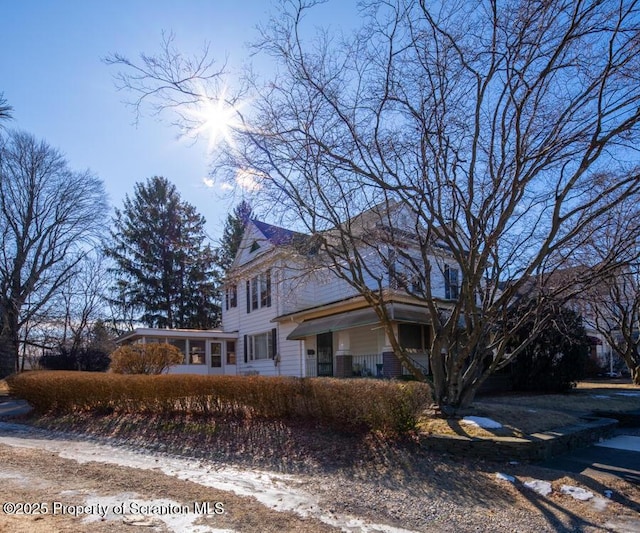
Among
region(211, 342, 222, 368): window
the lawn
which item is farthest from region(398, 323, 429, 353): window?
region(211, 342, 222, 368): window

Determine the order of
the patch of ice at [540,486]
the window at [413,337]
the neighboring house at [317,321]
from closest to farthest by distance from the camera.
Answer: the patch of ice at [540,486] < the neighboring house at [317,321] < the window at [413,337]

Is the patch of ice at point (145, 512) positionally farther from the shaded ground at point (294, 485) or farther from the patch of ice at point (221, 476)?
the patch of ice at point (221, 476)

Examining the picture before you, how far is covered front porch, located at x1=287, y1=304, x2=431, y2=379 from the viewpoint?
14.9 metres

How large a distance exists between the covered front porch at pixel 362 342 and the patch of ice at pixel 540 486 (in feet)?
26.8

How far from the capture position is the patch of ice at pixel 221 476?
4.79 metres

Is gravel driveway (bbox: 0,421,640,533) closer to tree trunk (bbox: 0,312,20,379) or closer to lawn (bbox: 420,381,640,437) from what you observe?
lawn (bbox: 420,381,640,437)

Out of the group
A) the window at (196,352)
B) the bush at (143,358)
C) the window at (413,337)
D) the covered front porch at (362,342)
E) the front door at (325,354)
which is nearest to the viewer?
the bush at (143,358)

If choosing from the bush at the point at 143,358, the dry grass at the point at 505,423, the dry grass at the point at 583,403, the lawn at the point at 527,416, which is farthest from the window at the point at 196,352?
the dry grass at the point at 505,423

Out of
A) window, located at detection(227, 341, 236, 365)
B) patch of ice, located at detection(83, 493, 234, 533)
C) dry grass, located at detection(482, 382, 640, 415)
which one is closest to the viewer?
patch of ice, located at detection(83, 493, 234, 533)

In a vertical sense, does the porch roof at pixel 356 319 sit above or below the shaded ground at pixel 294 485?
above

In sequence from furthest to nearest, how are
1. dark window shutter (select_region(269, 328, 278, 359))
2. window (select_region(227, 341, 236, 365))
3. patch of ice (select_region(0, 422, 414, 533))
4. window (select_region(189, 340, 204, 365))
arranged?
window (select_region(227, 341, 236, 365)), window (select_region(189, 340, 204, 365)), dark window shutter (select_region(269, 328, 278, 359)), patch of ice (select_region(0, 422, 414, 533))

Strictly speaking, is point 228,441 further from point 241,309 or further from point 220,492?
point 241,309

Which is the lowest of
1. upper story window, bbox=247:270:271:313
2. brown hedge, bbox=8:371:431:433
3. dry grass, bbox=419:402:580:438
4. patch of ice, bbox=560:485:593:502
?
patch of ice, bbox=560:485:593:502

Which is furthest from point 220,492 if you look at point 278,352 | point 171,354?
point 278,352
